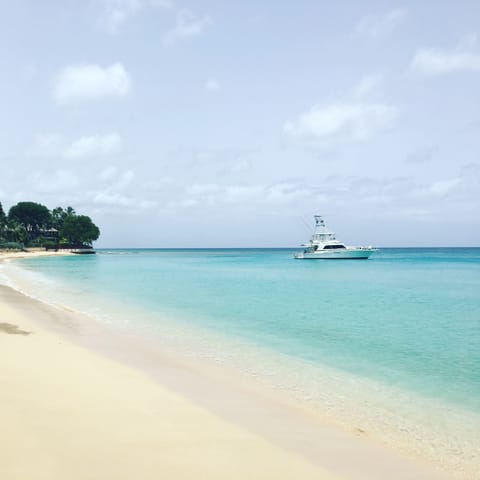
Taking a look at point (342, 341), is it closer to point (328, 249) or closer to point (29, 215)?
point (328, 249)

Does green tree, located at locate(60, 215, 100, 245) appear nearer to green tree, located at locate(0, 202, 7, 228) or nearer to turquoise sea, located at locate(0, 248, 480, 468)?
green tree, located at locate(0, 202, 7, 228)

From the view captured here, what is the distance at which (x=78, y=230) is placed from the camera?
458ft

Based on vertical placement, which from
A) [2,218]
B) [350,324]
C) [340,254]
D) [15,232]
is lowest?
[350,324]

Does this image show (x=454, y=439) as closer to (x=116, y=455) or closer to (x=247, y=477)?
(x=247, y=477)

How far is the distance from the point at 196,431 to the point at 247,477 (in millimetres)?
1552

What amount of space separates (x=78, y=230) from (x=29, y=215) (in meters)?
13.7

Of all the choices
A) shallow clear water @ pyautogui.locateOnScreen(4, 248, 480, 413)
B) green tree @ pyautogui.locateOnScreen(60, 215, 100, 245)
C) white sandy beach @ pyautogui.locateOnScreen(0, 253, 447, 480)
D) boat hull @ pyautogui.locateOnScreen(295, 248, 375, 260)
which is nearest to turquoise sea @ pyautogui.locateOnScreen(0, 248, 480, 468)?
shallow clear water @ pyautogui.locateOnScreen(4, 248, 480, 413)

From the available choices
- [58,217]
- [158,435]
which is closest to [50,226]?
[58,217]

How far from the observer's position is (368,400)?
922 centimetres

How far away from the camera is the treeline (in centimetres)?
13662

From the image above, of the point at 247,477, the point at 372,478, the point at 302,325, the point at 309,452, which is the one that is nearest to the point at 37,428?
the point at 247,477

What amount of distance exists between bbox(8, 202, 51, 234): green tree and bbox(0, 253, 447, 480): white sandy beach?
138110 millimetres

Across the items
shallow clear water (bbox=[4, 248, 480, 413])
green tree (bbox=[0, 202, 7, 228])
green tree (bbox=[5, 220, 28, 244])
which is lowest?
shallow clear water (bbox=[4, 248, 480, 413])

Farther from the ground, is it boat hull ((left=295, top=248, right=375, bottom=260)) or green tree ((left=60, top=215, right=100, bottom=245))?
green tree ((left=60, top=215, right=100, bottom=245))
